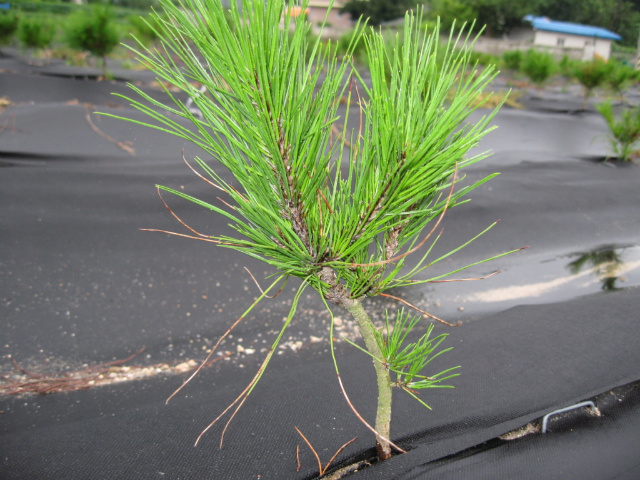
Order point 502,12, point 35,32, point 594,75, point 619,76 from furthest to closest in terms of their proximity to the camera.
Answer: point 502,12, point 594,75, point 619,76, point 35,32

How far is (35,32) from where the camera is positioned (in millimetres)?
Answer: 5879

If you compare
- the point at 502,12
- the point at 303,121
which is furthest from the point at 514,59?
the point at 303,121

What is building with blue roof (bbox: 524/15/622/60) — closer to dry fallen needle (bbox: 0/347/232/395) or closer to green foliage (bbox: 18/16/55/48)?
green foliage (bbox: 18/16/55/48)

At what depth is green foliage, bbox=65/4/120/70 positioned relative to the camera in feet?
17.8

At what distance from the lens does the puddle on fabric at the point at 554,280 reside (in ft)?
8.14

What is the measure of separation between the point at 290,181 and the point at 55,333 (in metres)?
1.84

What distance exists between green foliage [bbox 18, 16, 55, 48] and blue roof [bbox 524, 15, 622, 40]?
18.2 m

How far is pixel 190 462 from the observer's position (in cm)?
105

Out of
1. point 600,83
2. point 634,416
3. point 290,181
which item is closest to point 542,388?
point 634,416

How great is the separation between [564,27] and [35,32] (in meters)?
21.9

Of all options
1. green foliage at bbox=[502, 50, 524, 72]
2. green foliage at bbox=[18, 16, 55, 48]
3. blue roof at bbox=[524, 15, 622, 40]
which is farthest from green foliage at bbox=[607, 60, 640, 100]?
blue roof at bbox=[524, 15, 622, 40]

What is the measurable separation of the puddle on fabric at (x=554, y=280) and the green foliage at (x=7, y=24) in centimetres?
613

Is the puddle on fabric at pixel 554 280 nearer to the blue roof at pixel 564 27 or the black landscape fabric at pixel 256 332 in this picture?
the black landscape fabric at pixel 256 332

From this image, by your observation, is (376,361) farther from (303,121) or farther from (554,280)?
(554,280)
